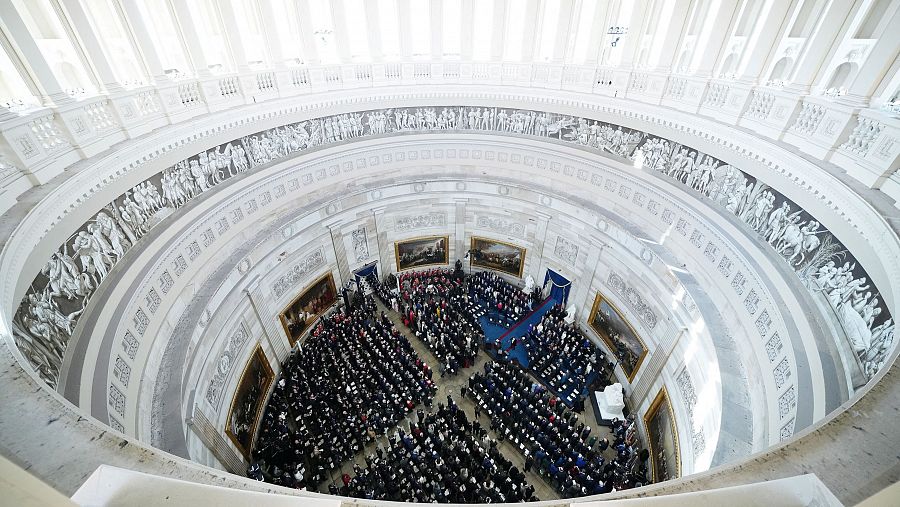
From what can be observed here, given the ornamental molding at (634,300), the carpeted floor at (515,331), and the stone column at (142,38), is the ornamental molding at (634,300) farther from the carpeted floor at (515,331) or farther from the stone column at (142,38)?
the stone column at (142,38)

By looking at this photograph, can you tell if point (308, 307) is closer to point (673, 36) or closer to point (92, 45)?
point (92, 45)

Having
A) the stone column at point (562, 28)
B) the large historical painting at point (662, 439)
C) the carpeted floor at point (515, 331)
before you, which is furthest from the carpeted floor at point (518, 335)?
the stone column at point (562, 28)

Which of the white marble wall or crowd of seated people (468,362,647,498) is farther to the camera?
the white marble wall

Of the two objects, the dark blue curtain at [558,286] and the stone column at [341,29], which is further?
the dark blue curtain at [558,286]

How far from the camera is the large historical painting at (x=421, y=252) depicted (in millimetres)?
18250

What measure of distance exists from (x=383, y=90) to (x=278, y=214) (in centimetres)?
696

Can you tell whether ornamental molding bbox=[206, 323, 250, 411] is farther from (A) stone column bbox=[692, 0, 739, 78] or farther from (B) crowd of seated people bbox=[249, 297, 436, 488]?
(A) stone column bbox=[692, 0, 739, 78]

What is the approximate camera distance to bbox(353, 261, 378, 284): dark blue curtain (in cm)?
1722

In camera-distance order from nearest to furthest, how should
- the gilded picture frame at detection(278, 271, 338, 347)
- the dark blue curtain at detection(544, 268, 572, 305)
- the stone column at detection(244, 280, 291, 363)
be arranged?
1. the stone column at detection(244, 280, 291, 363)
2. the gilded picture frame at detection(278, 271, 338, 347)
3. the dark blue curtain at detection(544, 268, 572, 305)

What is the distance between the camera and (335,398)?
41.1 feet

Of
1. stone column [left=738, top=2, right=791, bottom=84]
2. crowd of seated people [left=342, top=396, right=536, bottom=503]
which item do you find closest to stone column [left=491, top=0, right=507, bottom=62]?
stone column [left=738, top=2, right=791, bottom=84]

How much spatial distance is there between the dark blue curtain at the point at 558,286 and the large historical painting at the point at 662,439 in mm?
5518

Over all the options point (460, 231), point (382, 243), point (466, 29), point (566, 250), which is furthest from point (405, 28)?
point (566, 250)

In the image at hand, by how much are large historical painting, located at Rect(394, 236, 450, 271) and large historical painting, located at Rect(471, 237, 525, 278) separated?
4.96 feet
